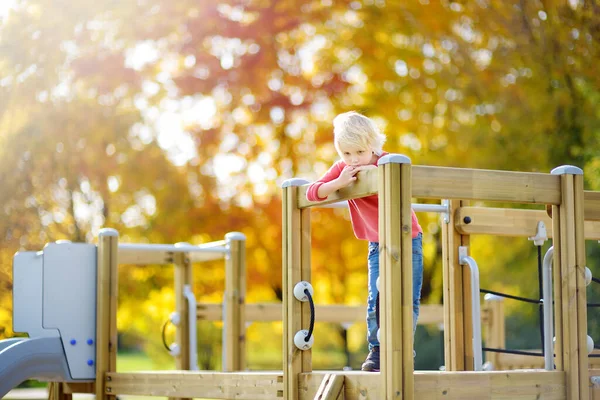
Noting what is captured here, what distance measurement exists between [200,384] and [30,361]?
1396mm

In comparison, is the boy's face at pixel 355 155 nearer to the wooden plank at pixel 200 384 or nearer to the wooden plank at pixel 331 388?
the wooden plank at pixel 331 388

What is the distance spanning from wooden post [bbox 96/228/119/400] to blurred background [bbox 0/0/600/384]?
9.31ft

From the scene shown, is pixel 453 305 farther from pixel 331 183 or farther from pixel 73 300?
pixel 73 300

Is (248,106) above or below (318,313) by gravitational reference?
above

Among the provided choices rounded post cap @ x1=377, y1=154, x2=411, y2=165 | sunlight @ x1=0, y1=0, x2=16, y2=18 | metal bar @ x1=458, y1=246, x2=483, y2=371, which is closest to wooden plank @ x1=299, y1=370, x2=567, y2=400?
metal bar @ x1=458, y1=246, x2=483, y2=371

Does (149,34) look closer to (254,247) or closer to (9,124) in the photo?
(9,124)

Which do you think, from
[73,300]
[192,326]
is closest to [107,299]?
[73,300]

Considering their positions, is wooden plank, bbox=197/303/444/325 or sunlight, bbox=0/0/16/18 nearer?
wooden plank, bbox=197/303/444/325

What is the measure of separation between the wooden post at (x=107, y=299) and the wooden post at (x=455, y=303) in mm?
2553

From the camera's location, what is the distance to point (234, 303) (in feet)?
23.5

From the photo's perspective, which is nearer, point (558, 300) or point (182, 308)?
point (558, 300)

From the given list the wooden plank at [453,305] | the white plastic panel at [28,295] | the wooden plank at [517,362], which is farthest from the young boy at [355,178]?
the wooden plank at [517,362]

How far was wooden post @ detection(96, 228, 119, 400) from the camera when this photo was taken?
22.3 feet

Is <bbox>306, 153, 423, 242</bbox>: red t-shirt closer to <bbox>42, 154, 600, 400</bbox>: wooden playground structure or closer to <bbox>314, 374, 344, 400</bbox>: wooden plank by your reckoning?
<bbox>42, 154, 600, 400</bbox>: wooden playground structure
